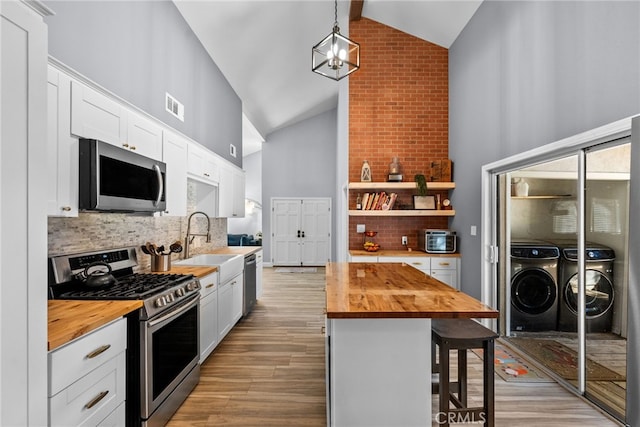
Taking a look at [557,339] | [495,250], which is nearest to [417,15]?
[495,250]

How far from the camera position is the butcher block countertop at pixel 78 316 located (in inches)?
52.4

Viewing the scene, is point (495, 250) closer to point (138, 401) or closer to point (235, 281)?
point (235, 281)

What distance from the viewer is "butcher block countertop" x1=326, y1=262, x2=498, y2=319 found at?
1548 mm

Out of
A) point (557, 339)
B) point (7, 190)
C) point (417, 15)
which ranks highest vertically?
point (417, 15)

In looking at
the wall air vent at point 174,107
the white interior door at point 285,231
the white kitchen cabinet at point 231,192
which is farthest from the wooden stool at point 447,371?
the white interior door at point 285,231

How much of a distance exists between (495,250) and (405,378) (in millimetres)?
2507

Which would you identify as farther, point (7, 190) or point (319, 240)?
point (319, 240)

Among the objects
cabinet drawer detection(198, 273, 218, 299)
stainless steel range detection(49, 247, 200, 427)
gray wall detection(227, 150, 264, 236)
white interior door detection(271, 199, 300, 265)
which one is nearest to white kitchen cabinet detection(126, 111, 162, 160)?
stainless steel range detection(49, 247, 200, 427)

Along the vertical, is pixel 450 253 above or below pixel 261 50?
below

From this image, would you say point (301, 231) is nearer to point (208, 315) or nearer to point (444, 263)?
point (444, 263)

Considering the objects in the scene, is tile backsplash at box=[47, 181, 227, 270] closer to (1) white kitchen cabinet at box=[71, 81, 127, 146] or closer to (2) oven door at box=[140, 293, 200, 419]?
(1) white kitchen cabinet at box=[71, 81, 127, 146]

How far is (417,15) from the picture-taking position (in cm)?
432

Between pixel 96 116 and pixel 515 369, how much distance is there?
3.72m

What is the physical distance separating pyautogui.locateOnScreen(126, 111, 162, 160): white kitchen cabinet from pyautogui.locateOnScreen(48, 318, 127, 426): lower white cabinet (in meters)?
1.34
